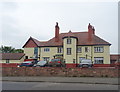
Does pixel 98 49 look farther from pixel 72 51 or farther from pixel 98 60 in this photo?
pixel 72 51

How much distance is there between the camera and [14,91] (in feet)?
29.4

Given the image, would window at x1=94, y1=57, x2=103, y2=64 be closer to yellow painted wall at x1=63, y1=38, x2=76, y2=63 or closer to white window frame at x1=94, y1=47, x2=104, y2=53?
white window frame at x1=94, y1=47, x2=104, y2=53

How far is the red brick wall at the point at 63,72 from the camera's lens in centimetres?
1614

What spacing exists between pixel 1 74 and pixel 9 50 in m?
67.1

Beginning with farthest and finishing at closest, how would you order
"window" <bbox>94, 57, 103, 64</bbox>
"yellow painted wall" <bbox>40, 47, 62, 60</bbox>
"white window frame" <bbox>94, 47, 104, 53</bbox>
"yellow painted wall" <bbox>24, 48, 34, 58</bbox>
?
"yellow painted wall" <bbox>24, 48, 34, 58</bbox>, "yellow painted wall" <bbox>40, 47, 62, 60</bbox>, "white window frame" <bbox>94, 47, 104, 53</bbox>, "window" <bbox>94, 57, 103, 64</bbox>

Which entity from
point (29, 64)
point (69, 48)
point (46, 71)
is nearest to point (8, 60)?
point (69, 48)

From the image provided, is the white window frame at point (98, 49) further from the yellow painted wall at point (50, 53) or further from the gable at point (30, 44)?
the gable at point (30, 44)

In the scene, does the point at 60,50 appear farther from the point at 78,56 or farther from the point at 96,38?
the point at 96,38

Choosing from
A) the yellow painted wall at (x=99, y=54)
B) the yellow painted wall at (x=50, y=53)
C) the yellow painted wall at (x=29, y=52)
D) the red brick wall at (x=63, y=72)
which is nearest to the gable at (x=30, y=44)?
the yellow painted wall at (x=29, y=52)

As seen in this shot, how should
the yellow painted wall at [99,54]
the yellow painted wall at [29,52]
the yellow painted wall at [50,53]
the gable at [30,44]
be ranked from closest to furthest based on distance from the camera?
1. the yellow painted wall at [99,54]
2. the yellow painted wall at [50,53]
3. the yellow painted wall at [29,52]
4. the gable at [30,44]

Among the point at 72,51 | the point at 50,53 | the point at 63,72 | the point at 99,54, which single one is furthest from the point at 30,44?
the point at 63,72

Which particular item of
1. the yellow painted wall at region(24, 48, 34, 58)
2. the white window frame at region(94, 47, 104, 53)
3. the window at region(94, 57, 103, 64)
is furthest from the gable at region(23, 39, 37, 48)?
the window at region(94, 57, 103, 64)

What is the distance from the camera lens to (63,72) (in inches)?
677

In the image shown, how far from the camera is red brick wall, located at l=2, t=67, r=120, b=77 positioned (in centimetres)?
1614
